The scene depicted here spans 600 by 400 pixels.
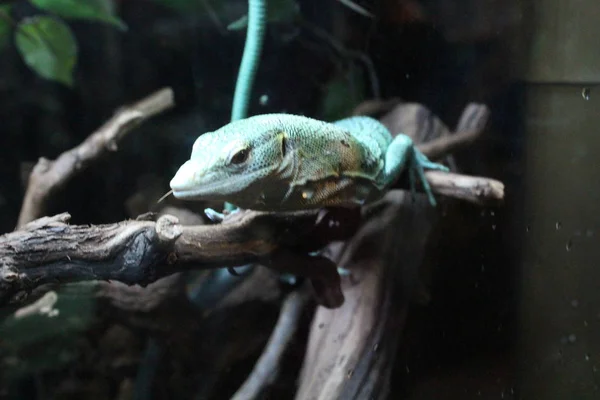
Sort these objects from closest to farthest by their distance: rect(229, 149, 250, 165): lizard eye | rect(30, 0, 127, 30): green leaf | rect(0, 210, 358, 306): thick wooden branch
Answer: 1. rect(0, 210, 358, 306): thick wooden branch
2. rect(229, 149, 250, 165): lizard eye
3. rect(30, 0, 127, 30): green leaf

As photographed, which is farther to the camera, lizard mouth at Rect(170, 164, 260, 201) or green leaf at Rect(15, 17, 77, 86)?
green leaf at Rect(15, 17, 77, 86)

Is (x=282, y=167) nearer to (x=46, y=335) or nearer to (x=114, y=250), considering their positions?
(x=114, y=250)

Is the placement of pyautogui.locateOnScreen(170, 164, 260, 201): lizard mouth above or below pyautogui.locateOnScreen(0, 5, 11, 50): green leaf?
below

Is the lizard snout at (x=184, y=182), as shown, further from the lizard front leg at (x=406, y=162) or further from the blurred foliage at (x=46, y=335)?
the lizard front leg at (x=406, y=162)

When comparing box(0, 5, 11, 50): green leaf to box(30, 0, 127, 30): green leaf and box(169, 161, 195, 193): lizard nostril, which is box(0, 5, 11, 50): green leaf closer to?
box(30, 0, 127, 30): green leaf

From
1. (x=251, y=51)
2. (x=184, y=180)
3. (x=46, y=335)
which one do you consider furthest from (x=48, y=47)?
(x=184, y=180)

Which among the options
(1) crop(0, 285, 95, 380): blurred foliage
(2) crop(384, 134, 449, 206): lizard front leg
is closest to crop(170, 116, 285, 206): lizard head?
(1) crop(0, 285, 95, 380): blurred foliage
